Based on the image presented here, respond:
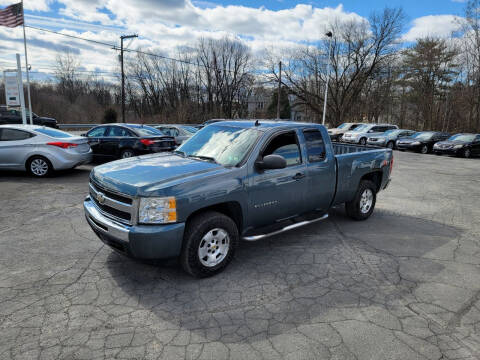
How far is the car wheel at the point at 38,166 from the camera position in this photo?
29.9 feet

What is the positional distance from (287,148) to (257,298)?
210 centimetres

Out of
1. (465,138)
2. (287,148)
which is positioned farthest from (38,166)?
(465,138)

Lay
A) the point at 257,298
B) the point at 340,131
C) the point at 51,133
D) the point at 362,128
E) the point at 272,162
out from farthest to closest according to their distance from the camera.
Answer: the point at 340,131 < the point at 362,128 < the point at 51,133 < the point at 272,162 < the point at 257,298

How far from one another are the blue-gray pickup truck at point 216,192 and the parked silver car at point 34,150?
5687mm

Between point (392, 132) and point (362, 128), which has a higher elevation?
point (362, 128)

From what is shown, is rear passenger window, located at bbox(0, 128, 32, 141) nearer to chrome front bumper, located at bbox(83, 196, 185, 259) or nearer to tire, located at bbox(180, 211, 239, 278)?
chrome front bumper, located at bbox(83, 196, 185, 259)

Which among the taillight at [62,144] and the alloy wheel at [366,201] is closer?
the alloy wheel at [366,201]

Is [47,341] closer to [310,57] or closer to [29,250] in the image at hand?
[29,250]

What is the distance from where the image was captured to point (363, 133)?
79.3 ft

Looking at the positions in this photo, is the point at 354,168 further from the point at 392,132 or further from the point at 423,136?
the point at 392,132

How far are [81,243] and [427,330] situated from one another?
14.7 feet

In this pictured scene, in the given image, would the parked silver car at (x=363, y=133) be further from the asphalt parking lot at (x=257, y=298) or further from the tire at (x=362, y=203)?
the asphalt parking lot at (x=257, y=298)

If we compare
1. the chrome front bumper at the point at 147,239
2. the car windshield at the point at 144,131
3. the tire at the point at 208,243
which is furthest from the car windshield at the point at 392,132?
the chrome front bumper at the point at 147,239

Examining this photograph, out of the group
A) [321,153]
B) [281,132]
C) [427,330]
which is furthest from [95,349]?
[321,153]
